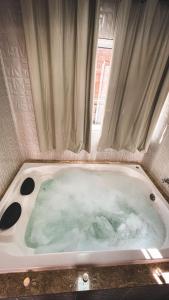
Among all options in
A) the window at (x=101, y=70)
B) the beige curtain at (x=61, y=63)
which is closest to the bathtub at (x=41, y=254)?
the beige curtain at (x=61, y=63)

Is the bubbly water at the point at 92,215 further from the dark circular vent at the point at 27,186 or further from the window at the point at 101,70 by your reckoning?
the window at the point at 101,70

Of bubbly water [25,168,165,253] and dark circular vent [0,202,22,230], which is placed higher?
dark circular vent [0,202,22,230]

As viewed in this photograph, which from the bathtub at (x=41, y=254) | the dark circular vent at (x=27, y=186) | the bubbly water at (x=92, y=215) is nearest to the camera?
the bathtub at (x=41, y=254)

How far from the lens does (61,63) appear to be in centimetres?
→ 117

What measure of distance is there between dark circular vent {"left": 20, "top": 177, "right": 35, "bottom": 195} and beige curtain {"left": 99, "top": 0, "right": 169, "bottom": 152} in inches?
32.3

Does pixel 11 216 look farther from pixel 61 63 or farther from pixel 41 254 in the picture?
pixel 61 63

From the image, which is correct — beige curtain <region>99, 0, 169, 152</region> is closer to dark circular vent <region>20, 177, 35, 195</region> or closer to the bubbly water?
the bubbly water

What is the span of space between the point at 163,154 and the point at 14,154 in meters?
1.57

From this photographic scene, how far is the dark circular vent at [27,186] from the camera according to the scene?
134 centimetres

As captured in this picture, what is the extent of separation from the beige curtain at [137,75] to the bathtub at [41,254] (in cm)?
55

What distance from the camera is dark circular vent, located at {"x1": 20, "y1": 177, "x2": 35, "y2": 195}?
52.9 inches

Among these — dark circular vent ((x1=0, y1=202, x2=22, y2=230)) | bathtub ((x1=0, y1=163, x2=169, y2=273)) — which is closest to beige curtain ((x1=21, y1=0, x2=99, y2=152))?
bathtub ((x1=0, y1=163, x2=169, y2=273))

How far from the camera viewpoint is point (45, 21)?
1.06 metres

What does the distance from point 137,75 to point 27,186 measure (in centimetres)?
143
